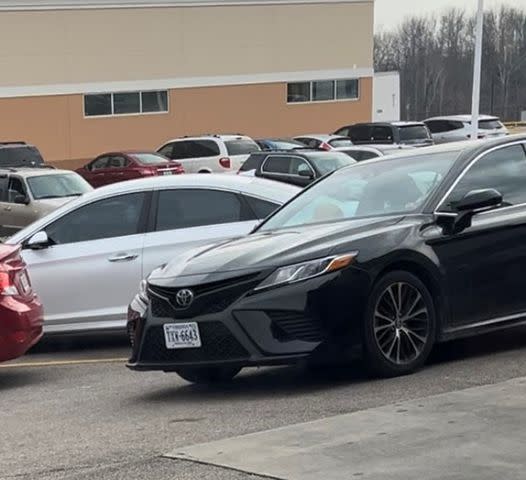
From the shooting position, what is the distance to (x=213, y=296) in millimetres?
7148

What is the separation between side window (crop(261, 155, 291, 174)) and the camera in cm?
2405

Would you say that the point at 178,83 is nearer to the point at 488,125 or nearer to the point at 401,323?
the point at 488,125

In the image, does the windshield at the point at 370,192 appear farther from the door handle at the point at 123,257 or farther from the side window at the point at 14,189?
the side window at the point at 14,189

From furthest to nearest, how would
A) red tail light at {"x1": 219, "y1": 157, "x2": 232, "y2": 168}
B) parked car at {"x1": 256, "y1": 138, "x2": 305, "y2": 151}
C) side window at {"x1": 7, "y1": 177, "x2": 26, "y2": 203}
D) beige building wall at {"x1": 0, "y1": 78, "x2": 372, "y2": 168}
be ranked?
1. beige building wall at {"x1": 0, "y1": 78, "x2": 372, "y2": 168}
2. parked car at {"x1": 256, "y1": 138, "x2": 305, "y2": 151}
3. red tail light at {"x1": 219, "y1": 157, "x2": 232, "y2": 168}
4. side window at {"x1": 7, "y1": 177, "x2": 26, "y2": 203}

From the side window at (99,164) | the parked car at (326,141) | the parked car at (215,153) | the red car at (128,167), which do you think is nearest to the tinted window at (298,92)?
the parked car at (326,141)

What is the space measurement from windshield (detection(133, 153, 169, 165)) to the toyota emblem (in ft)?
77.9

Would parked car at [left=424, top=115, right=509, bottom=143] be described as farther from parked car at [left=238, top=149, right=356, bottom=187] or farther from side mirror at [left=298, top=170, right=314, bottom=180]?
side mirror at [left=298, top=170, right=314, bottom=180]

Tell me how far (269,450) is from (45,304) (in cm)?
487

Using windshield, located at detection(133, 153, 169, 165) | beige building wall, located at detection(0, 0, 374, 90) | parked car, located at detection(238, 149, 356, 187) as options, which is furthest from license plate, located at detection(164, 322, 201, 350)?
beige building wall, located at detection(0, 0, 374, 90)

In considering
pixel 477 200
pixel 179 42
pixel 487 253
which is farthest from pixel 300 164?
pixel 179 42

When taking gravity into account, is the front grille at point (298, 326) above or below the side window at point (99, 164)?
above

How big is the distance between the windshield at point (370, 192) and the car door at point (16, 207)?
12.7 metres

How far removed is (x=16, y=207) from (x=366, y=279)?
14.9 metres

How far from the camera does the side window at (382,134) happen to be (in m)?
34.9
